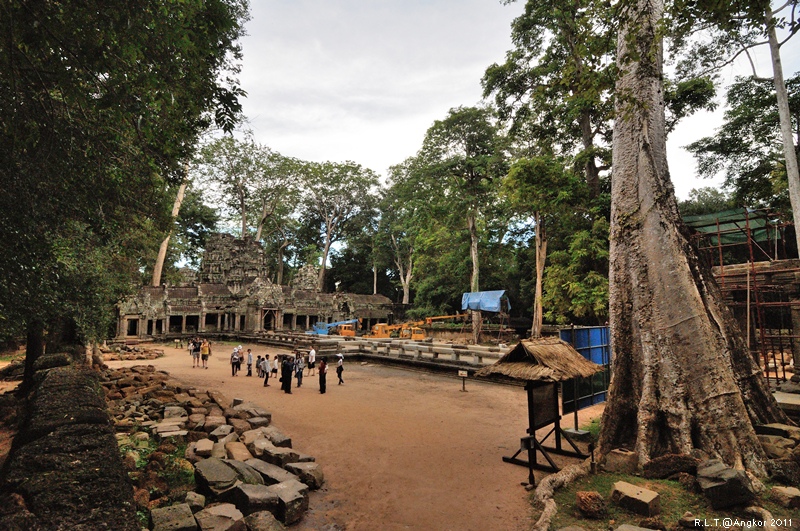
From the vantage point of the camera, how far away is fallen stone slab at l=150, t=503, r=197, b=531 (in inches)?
147

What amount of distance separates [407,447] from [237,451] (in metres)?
3.07

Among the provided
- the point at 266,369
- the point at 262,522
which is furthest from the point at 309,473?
the point at 266,369

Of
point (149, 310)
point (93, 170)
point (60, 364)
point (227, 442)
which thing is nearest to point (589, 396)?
point (227, 442)

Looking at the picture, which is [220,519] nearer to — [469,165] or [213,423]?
[213,423]

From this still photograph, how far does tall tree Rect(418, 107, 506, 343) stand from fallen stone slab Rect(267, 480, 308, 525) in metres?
20.1

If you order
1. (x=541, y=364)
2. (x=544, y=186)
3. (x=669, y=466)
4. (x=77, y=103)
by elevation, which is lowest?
(x=669, y=466)

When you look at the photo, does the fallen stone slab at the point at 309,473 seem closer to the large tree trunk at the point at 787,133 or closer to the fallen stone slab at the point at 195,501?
the fallen stone slab at the point at 195,501

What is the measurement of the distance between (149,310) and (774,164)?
127 ft

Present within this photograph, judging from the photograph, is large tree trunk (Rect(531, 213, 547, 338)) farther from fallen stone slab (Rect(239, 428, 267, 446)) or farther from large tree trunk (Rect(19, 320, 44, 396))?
large tree trunk (Rect(19, 320, 44, 396))

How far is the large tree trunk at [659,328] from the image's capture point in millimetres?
5633

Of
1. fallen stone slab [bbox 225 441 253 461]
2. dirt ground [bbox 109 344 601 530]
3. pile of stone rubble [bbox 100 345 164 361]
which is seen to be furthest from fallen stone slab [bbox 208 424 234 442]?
pile of stone rubble [bbox 100 345 164 361]

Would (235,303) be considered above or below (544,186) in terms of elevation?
below

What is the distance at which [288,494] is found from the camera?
16.3 ft

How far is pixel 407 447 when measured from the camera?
25.1ft
